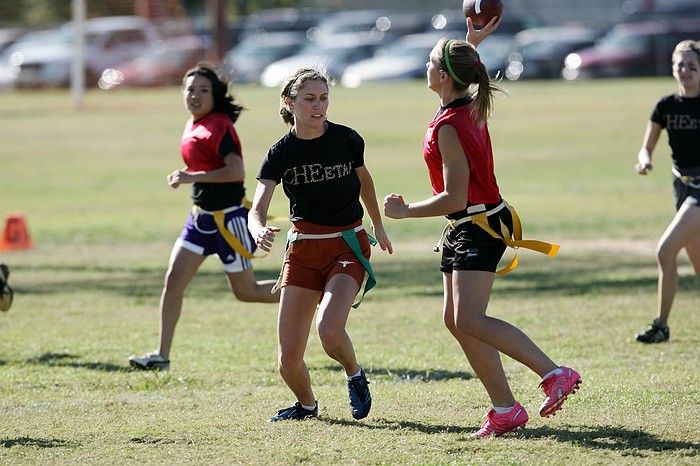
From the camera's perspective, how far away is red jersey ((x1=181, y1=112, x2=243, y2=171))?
29.9 ft

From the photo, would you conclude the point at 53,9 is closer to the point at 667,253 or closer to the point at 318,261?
the point at 667,253

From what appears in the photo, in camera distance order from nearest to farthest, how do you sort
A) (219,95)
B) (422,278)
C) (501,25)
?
(219,95), (422,278), (501,25)

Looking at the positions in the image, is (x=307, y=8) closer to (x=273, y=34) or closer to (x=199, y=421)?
(x=273, y=34)

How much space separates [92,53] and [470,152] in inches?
1593

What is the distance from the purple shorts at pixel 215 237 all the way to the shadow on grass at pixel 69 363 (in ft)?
3.18

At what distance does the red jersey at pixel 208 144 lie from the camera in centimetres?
911

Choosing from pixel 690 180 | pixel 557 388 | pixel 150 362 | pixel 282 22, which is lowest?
pixel 150 362

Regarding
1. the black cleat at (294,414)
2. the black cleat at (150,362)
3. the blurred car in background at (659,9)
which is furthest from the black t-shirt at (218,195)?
the blurred car in background at (659,9)

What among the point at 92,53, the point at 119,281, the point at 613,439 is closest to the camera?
the point at 613,439

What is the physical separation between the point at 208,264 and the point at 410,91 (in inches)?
1096

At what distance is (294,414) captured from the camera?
7.21m

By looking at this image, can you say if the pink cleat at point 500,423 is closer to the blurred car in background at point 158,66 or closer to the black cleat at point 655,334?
the black cleat at point 655,334

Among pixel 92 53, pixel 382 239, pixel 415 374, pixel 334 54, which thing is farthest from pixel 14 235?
pixel 334 54

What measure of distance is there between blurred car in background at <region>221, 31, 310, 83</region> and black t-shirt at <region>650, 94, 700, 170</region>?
38.4 m
